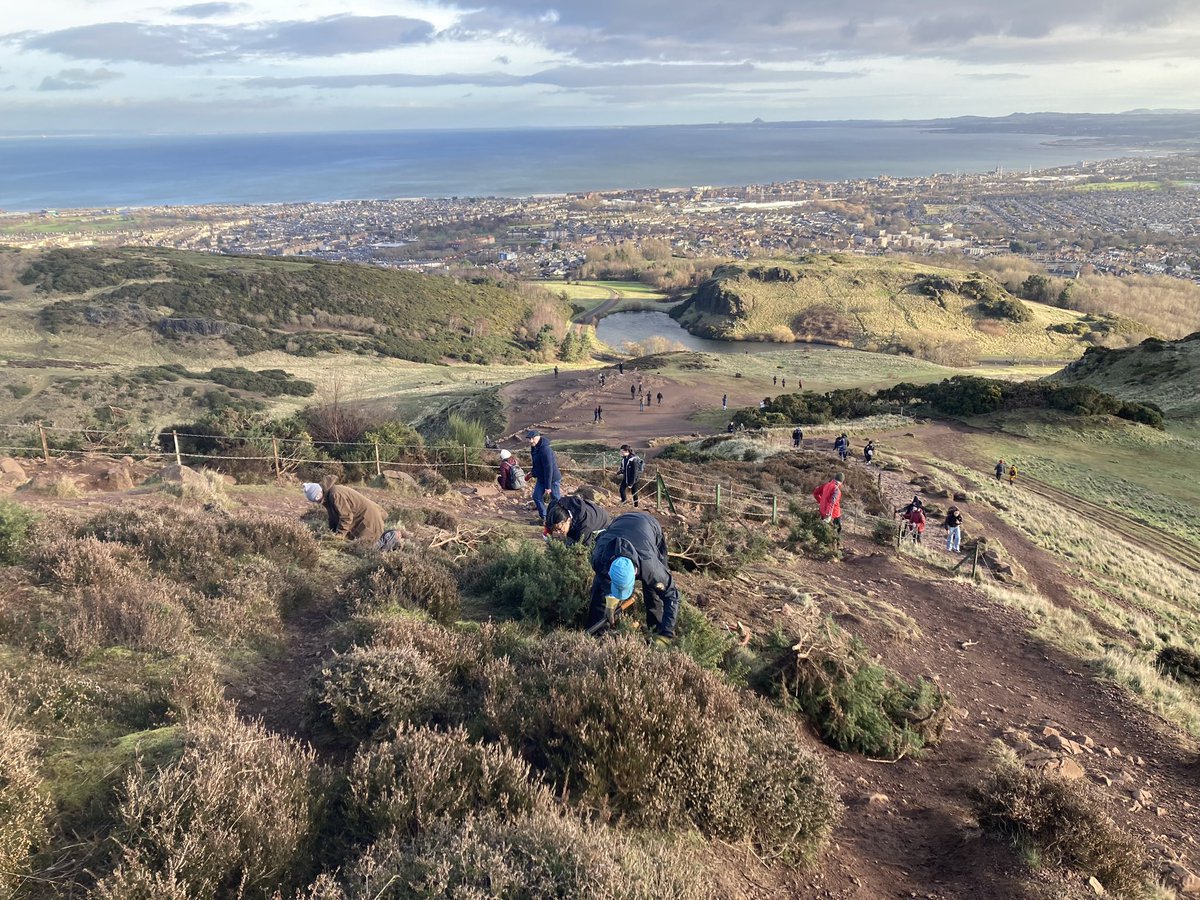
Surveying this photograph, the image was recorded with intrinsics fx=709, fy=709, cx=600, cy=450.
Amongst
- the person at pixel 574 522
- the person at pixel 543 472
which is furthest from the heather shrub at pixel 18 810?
the person at pixel 543 472

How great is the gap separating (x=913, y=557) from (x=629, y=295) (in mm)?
85232

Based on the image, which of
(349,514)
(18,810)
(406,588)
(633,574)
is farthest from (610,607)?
(349,514)

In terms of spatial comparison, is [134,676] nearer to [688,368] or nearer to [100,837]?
[100,837]

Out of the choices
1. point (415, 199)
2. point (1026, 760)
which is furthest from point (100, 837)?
point (415, 199)

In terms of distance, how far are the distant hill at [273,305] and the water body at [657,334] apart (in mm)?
9495

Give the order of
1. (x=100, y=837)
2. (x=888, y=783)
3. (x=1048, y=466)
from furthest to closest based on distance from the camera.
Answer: (x=1048, y=466) → (x=888, y=783) → (x=100, y=837)

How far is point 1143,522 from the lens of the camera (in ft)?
60.6

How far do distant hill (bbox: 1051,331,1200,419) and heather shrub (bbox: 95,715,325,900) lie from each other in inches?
1350

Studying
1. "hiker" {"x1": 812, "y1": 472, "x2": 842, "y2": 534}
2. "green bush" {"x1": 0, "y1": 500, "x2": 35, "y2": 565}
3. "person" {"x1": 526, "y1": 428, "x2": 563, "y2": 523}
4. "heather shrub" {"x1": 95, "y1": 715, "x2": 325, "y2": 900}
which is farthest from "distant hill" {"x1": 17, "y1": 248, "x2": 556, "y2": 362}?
"heather shrub" {"x1": 95, "y1": 715, "x2": 325, "y2": 900}

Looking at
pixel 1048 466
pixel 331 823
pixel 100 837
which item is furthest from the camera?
pixel 1048 466

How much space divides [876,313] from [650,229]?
286 ft

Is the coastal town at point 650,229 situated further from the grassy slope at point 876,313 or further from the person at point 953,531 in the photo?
the person at point 953,531

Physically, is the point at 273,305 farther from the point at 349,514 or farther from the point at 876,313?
the point at 349,514

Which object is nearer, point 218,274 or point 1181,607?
point 1181,607
